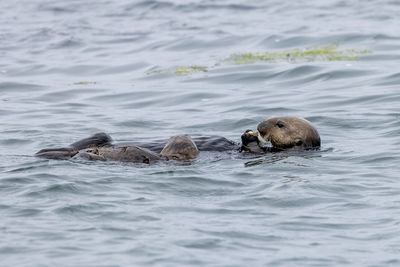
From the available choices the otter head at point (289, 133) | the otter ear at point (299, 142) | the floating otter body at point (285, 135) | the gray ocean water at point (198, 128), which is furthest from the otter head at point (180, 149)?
the otter ear at point (299, 142)

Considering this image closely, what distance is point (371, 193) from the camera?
24.6 ft

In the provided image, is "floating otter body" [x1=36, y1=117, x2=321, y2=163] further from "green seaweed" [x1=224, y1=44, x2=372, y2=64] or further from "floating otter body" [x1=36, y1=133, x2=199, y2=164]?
"green seaweed" [x1=224, y1=44, x2=372, y2=64]

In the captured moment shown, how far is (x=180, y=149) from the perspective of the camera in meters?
8.59

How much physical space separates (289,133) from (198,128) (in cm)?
213

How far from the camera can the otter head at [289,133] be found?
9.16 metres

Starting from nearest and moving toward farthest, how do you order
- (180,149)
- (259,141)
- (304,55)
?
(180,149)
(259,141)
(304,55)

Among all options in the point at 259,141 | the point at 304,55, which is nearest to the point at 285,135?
the point at 259,141

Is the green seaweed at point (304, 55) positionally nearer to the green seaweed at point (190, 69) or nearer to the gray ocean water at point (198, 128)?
the gray ocean water at point (198, 128)

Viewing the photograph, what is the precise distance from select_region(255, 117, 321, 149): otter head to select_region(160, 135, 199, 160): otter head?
37.1 inches

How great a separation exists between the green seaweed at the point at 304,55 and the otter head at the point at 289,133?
21.5 feet

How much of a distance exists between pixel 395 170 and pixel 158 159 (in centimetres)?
226

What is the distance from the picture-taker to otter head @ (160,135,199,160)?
856 centimetres

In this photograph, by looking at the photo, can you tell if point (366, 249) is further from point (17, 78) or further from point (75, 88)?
point (17, 78)

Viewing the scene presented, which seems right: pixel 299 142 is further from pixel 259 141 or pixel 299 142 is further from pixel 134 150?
pixel 134 150
